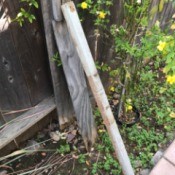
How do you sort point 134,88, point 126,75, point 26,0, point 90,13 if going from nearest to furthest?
point 26,0
point 90,13
point 126,75
point 134,88

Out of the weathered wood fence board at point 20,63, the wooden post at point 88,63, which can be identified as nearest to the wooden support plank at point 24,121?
the weathered wood fence board at point 20,63

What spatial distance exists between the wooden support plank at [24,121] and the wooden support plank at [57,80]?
0.28ft

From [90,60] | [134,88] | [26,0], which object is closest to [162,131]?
[134,88]

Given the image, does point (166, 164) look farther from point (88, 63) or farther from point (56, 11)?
point (56, 11)

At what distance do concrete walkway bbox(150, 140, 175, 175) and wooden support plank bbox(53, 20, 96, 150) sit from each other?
20.2 inches

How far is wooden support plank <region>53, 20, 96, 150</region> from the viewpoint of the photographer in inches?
57.8

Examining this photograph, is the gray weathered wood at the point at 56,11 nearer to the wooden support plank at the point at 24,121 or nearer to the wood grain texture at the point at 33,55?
the wood grain texture at the point at 33,55

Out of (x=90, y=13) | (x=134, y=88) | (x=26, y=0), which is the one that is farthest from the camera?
(x=134, y=88)

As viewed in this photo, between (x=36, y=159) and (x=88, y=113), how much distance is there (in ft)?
1.77

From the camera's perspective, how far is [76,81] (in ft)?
5.53

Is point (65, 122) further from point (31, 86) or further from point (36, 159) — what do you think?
point (31, 86)

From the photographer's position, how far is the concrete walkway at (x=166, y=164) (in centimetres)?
189

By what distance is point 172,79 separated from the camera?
134 centimetres

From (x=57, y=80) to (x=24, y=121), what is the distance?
1.28 feet
